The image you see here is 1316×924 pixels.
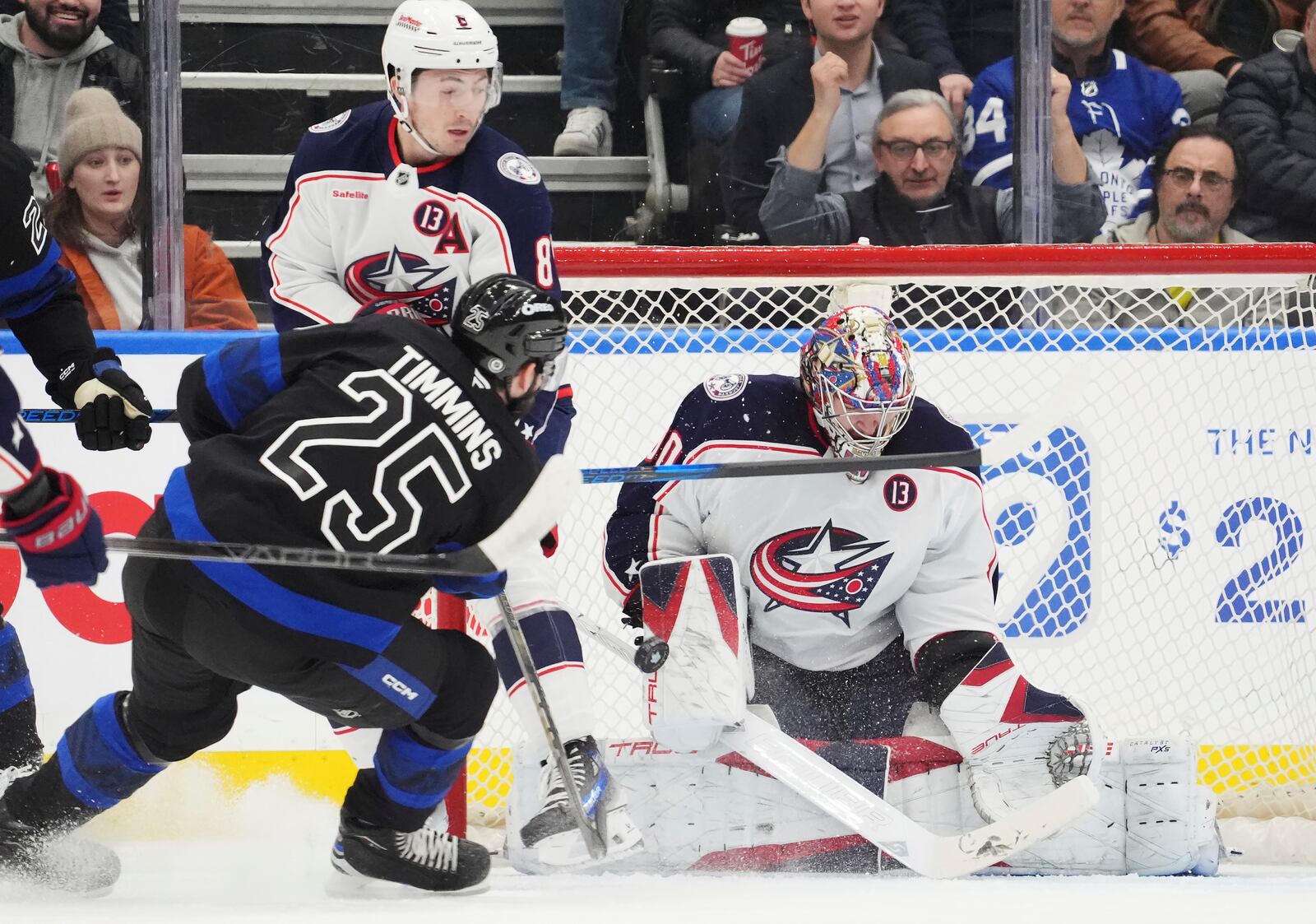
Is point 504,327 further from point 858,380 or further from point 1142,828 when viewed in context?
point 1142,828

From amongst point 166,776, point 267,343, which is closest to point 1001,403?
point 267,343

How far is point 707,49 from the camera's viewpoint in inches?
148

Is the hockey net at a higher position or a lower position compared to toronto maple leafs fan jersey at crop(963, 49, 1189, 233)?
lower

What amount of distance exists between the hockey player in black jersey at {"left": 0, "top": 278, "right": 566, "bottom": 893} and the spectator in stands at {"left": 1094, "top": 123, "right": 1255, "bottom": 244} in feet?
7.15

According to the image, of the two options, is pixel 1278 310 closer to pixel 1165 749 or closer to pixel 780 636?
pixel 1165 749

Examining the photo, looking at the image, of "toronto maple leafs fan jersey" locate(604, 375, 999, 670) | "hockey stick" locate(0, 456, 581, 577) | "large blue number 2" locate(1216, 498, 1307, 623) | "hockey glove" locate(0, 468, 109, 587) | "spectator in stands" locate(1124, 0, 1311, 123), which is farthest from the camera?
"spectator in stands" locate(1124, 0, 1311, 123)

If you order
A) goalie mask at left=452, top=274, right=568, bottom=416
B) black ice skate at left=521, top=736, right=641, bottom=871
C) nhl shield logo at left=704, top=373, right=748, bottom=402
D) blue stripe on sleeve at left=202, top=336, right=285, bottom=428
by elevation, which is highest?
goalie mask at left=452, top=274, right=568, bottom=416

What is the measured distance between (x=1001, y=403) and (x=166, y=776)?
1.85 meters

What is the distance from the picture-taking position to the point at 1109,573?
3180 mm

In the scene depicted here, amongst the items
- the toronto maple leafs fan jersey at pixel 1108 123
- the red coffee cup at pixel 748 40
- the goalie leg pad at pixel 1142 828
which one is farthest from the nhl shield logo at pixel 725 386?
the red coffee cup at pixel 748 40

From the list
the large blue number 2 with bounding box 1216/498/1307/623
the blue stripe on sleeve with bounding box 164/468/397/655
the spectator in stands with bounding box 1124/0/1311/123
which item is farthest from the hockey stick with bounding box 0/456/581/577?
the spectator in stands with bounding box 1124/0/1311/123

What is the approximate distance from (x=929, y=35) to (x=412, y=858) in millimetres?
2521

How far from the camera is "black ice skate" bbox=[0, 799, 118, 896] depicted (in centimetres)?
225

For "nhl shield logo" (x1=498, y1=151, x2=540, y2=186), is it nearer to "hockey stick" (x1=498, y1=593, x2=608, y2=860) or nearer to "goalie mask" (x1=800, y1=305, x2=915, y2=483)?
"goalie mask" (x1=800, y1=305, x2=915, y2=483)
